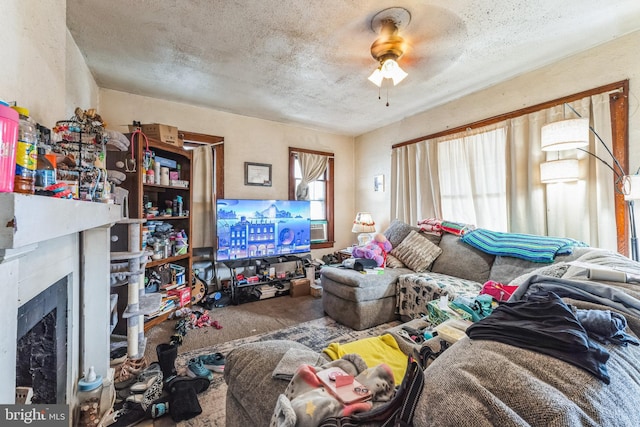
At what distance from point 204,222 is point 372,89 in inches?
107

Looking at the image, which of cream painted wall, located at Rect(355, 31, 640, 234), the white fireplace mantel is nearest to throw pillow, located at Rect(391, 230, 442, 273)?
cream painted wall, located at Rect(355, 31, 640, 234)

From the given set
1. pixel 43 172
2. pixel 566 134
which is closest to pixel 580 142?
pixel 566 134

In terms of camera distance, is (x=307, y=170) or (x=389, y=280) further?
(x=307, y=170)

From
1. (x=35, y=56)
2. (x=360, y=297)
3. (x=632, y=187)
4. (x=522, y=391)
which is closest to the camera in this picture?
(x=522, y=391)

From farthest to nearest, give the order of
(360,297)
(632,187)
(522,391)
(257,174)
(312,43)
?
1. (257,174)
2. (360,297)
3. (312,43)
4. (632,187)
5. (522,391)

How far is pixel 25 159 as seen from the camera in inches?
26.4

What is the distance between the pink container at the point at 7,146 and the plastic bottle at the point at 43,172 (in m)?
0.19

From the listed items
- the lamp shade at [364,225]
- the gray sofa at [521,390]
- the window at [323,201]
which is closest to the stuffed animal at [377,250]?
the lamp shade at [364,225]

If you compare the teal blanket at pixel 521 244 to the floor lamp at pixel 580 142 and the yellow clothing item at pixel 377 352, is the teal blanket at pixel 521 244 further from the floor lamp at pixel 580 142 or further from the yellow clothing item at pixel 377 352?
the yellow clothing item at pixel 377 352

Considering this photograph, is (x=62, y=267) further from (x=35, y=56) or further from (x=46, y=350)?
(x=35, y=56)

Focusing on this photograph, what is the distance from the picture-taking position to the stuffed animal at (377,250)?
292 cm

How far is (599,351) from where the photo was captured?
0.54 metres

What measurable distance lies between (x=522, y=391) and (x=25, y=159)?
49.7 inches

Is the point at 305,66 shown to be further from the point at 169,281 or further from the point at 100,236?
the point at 169,281
